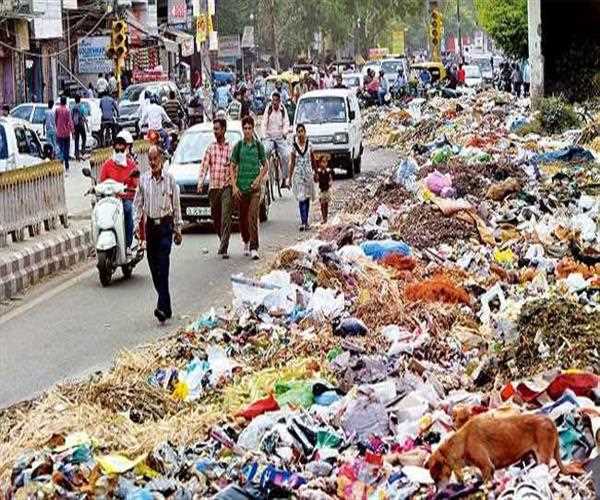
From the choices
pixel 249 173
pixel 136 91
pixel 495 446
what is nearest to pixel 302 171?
pixel 249 173

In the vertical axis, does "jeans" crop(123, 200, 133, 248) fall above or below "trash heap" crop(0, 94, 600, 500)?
above

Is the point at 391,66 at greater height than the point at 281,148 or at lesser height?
greater

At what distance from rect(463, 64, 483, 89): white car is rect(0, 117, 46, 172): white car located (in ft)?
125

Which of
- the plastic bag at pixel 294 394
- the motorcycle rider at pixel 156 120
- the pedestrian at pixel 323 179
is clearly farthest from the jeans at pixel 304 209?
the motorcycle rider at pixel 156 120

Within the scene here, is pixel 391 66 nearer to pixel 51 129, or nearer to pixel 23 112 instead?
pixel 23 112

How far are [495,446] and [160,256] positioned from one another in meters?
7.19

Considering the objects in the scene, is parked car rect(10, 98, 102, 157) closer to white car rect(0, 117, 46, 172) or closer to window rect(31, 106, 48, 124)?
window rect(31, 106, 48, 124)

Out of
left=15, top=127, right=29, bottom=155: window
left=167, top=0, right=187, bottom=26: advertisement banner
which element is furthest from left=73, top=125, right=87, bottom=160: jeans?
left=167, top=0, right=187, bottom=26: advertisement banner

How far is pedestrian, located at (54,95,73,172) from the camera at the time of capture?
3394cm

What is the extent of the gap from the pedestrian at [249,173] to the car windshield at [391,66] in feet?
135

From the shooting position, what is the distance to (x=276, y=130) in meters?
25.6

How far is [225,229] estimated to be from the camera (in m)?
18.5

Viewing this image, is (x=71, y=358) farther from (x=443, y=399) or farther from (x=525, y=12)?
(x=525, y=12)

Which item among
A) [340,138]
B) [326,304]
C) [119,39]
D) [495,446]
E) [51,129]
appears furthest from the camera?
[119,39]
